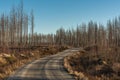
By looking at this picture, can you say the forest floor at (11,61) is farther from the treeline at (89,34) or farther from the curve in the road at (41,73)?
the treeline at (89,34)

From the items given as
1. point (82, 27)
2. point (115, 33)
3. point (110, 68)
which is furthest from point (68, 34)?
point (110, 68)

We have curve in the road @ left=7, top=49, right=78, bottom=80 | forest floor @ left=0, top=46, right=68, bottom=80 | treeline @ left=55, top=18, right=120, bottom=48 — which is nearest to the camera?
curve in the road @ left=7, top=49, right=78, bottom=80

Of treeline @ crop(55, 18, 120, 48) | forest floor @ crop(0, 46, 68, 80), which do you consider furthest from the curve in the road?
treeline @ crop(55, 18, 120, 48)

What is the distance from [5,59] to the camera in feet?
101

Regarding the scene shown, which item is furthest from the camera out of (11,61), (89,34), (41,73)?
(89,34)

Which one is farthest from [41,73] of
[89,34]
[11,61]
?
[89,34]

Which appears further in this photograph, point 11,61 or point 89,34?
point 89,34

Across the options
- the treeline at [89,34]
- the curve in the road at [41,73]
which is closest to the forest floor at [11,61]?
the curve in the road at [41,73]

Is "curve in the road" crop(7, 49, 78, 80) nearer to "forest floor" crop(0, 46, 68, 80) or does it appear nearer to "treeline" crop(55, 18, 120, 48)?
"forest floor" crop(0, 46, 68, 80)

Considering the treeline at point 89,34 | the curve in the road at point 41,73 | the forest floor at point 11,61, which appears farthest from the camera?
the treeline at point 89,34

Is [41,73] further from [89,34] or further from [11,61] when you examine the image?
[89,34]

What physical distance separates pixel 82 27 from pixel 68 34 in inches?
334

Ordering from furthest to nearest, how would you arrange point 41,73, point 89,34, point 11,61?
point 89,34 → point 11,61 → point 41,73

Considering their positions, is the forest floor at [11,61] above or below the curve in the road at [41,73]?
above
